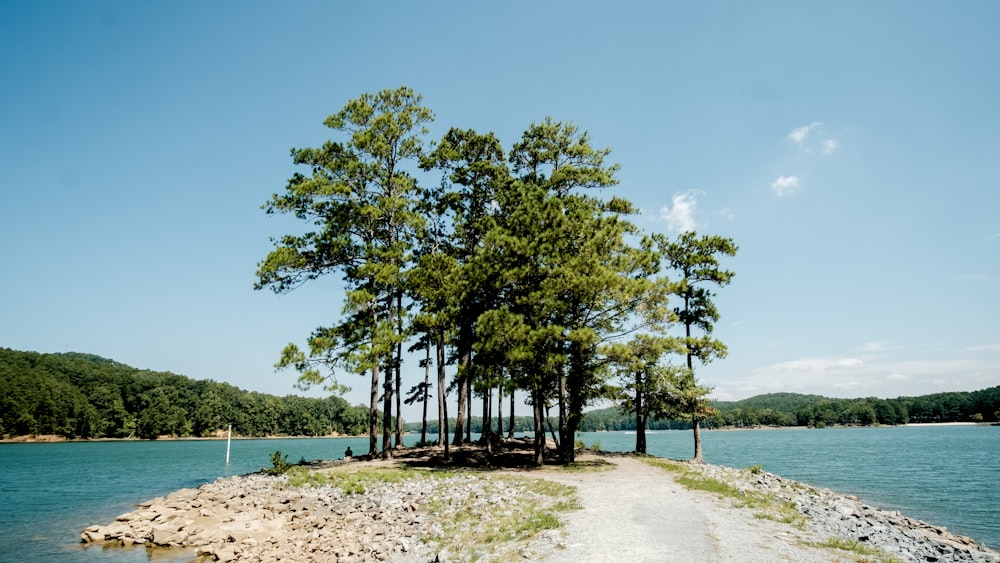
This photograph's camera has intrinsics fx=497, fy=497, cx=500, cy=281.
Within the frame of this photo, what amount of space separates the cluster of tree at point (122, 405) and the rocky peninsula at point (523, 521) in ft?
352

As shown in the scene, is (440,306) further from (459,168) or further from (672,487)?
(672,487)

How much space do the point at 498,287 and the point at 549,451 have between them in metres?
13.1

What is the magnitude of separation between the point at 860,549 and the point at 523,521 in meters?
7.20

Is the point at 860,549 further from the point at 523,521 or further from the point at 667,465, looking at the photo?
the point at 667,465

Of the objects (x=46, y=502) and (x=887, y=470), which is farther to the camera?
(x=887, y=470)

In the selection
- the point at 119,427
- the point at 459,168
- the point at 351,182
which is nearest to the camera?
the point at 351,182

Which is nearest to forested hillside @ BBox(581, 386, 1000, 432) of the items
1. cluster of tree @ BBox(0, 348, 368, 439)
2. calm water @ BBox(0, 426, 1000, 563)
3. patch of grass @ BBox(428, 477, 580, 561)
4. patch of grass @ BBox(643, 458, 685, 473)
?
cluster of tree @ BBox(0, 348, 368, 439)

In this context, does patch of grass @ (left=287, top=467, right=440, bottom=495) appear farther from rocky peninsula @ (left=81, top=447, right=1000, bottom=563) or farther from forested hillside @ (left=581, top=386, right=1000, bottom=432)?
forested hillside @ (left=581, top=386, right=1000, bottom=432)

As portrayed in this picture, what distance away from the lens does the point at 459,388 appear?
31.5 meters

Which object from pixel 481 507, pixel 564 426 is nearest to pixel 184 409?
pixel 564 426

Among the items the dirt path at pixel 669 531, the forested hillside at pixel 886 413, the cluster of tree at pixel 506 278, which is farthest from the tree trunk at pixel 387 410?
the forested hillside at pixel 886 413

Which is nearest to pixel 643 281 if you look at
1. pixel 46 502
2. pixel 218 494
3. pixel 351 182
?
pixel 351 182

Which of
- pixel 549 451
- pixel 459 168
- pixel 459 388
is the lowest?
pixel 549 451

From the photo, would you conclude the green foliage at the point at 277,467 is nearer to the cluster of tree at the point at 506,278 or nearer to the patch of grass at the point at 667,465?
the cluster of tree at the point at 506,278
